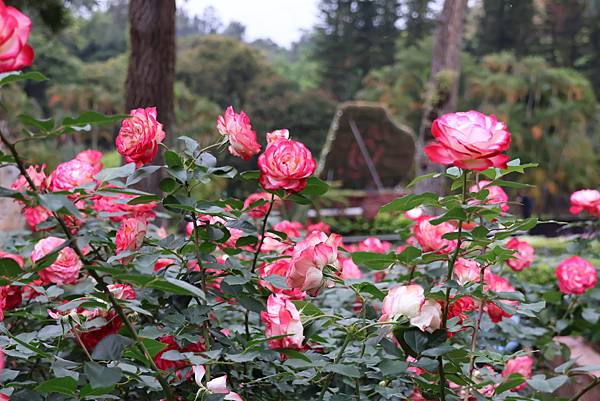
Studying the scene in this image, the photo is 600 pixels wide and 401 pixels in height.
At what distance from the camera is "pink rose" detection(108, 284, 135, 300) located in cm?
81

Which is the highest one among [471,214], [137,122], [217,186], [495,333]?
[137,122]

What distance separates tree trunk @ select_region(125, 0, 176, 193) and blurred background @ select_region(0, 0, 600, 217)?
8072 millimetres

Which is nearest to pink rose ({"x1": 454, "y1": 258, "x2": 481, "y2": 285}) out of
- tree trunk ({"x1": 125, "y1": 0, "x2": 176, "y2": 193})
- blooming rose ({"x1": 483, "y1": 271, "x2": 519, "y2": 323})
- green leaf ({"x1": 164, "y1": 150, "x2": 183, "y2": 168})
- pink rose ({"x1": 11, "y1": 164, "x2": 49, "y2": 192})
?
blooming rose ({"x1": 483, "y1": 271, "x2": 519, "y2": 323})

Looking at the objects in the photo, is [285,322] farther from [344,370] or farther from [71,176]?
[71,176]

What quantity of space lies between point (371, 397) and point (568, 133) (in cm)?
1461

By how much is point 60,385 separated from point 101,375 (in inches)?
1.8

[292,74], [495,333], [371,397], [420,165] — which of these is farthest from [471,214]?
[292,74]

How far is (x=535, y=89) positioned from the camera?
48.4 feet

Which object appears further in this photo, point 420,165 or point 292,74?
point 292,74

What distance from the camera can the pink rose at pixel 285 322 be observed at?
73cm

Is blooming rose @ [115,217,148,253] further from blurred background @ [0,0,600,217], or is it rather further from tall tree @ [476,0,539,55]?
tall tree @ [476,0,539,55]

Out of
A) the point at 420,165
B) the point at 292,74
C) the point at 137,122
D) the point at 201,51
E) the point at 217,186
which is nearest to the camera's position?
the point at 137,122

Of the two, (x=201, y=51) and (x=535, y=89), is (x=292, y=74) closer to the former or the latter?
(x=201, y=51)

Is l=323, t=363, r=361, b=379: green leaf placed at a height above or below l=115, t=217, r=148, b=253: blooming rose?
below
